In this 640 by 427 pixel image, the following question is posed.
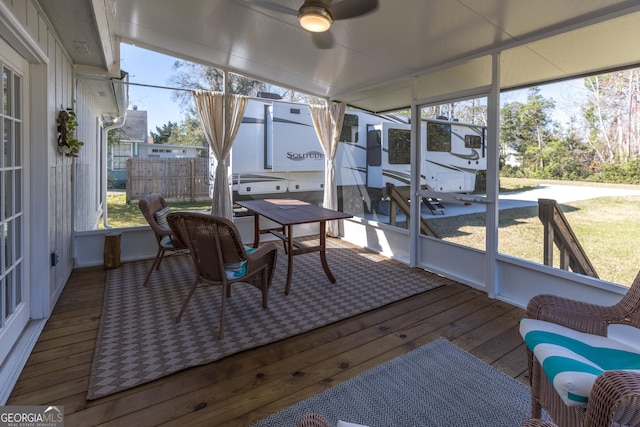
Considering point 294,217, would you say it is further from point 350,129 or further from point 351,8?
point 350,129

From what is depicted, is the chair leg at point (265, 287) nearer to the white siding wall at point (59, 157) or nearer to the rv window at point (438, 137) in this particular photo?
the white siding wall at point (59, 157)

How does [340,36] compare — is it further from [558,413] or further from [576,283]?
[558,413]

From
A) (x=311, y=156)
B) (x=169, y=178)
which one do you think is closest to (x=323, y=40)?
(x=311, y=156)

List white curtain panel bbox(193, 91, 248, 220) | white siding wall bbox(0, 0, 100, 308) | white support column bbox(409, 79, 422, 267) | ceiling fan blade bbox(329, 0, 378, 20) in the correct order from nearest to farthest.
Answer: ceiling fan blade bbox(329, 0, 378, 20)
white siding wall bbox(0, 0, 100, 308)
white support column bbox(409, 79, 422, 267)
white curtain panel bbox(193, 91, 248, 220)

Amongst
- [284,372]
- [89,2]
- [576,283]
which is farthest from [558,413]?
[89,2]

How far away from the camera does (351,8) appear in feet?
7.74

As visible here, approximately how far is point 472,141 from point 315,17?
215cm

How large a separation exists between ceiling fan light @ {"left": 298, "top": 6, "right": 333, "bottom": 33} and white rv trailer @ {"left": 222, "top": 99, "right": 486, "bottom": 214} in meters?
2.16

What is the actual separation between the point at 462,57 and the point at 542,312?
109 inches

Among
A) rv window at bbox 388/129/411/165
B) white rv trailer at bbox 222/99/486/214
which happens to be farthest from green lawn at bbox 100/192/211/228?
rv window at bbox 388/129/411/165

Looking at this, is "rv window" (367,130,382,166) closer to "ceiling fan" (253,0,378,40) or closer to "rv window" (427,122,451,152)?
"rv window" (427,122,451,152)

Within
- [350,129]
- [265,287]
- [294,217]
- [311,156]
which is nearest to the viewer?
[265,287]

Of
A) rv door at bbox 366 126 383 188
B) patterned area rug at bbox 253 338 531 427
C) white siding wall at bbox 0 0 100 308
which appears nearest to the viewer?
patterned area rug at bbox 253 338 531 427

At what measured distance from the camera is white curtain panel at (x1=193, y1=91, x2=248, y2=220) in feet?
15.5
